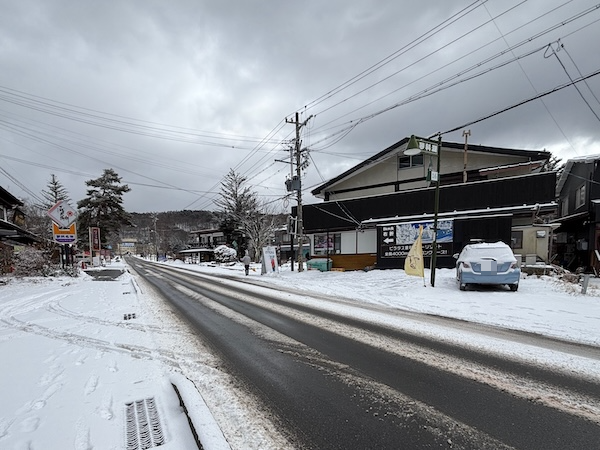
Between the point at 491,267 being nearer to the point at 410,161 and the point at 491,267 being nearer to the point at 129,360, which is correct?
the point at 129,360

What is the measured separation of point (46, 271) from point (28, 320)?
12002mm

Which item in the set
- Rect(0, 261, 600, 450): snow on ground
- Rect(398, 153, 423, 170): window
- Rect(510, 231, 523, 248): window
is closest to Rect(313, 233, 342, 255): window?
Rect(398, 153, 423, 170): window

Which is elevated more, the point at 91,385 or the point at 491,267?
the point at 491,267

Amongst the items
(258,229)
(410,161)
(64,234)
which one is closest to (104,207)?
(258,229)

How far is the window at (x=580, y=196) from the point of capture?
19.1 meters

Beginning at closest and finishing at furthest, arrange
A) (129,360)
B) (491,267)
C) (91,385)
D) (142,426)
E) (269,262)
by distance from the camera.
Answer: (142,426), (91,385), (129,360), (491,267), (269,262)

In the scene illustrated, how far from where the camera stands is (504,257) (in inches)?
376

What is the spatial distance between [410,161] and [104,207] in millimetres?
46236

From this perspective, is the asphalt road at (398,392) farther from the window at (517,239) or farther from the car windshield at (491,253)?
the window at (517,239)

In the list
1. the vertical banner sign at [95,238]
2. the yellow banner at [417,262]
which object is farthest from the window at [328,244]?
the vertical banner sign at [95,238]

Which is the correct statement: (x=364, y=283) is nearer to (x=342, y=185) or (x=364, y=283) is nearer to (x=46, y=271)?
(x=342, y=185)

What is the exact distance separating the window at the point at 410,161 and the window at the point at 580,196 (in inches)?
410

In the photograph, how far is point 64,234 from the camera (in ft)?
48.6

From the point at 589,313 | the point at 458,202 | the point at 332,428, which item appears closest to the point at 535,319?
the point at 589,313
